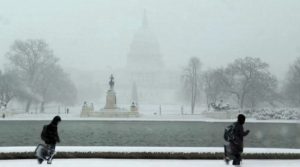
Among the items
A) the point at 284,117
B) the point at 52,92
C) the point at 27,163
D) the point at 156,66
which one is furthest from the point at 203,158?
the point at 156,66

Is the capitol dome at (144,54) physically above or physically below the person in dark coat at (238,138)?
above

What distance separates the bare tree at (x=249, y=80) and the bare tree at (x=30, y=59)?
29.9m

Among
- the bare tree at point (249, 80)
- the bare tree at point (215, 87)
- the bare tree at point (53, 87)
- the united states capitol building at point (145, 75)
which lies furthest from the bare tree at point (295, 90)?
the united states capitol building at point (145, 75)

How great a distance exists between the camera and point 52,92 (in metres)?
74.2

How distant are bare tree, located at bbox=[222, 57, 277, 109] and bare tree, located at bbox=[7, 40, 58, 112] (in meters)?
29.9

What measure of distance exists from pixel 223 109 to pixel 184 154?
1888 inches

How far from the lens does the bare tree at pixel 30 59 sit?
7031cm

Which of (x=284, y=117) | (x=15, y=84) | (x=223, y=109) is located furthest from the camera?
(x=15, y=84)

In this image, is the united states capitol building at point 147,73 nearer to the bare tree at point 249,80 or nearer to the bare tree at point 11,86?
the bare tree at point 249,80

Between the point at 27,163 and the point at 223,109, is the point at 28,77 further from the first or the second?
the point at 27,163

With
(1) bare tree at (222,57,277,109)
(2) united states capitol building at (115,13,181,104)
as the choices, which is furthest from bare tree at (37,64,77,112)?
(2) united states capitol building at (115,13,181,104)

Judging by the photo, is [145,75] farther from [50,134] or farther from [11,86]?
[50,134]

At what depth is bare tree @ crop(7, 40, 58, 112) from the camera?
7031cm

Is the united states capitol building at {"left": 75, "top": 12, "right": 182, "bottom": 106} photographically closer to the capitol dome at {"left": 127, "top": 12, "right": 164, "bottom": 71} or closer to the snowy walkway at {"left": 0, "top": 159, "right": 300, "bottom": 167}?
the capitol dome at {"left": 127, "top": 12, "right": 164, "bottom": 71}
